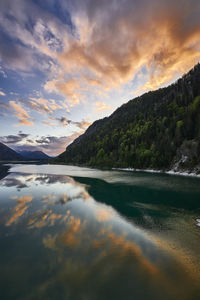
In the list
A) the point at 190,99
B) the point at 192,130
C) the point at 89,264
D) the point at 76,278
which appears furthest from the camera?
the point at 190,99

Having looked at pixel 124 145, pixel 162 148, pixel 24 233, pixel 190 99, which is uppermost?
pixel 190 99

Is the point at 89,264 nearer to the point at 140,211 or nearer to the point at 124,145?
the point at 140,211

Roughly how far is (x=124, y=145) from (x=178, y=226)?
146447mm

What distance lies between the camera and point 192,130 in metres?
100

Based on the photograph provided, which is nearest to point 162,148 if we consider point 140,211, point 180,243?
point 140,211

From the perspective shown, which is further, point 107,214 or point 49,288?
point 107,214

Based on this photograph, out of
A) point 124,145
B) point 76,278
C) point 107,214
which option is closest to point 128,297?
point 76,278

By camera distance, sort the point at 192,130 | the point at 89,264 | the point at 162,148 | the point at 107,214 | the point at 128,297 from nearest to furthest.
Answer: the point at 128,297 < the point at 89,264 < the point at 107,214 < the point at 192,130 < the point at 162,148

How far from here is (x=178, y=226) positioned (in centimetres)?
1795

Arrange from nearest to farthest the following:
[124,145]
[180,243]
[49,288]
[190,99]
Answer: [49,288], [180,243], [190,99], [124,145]

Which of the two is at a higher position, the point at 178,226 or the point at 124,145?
the point at 124,145

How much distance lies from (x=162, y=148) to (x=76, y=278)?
364 ft

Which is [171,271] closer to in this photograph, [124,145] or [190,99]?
[124,145]

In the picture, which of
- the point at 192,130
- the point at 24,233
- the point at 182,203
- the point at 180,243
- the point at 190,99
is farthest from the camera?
the point at 190,99
